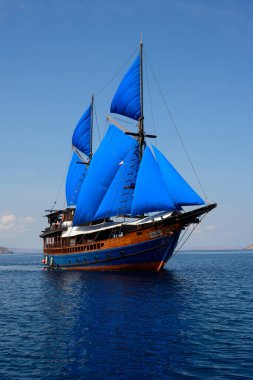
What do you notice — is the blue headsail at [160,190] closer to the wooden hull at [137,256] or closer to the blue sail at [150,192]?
the blue sail at [150,192]

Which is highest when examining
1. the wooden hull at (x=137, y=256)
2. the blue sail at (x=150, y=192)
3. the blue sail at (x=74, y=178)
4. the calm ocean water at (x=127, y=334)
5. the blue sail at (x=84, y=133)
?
the blue sail at (x=84, y=133)

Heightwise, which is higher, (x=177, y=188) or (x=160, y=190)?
(x=177, y=188)

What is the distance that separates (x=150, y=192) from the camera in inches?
1682

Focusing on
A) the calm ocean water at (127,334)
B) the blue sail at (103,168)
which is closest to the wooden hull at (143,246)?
the blue sail at (103,168)

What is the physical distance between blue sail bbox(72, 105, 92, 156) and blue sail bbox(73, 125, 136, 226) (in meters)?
18.0

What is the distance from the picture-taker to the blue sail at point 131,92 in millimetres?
52844

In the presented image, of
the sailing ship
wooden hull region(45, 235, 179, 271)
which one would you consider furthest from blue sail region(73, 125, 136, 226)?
wooden hull region(45, 235, 179, 271)

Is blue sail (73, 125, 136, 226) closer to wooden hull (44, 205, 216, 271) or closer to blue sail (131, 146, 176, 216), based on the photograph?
wooden hull (44, 205, 216, 271)

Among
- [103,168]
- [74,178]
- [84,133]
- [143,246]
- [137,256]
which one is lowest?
[137,256]

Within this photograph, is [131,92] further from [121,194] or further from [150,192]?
[150,192]

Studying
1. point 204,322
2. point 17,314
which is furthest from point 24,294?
point 204,322

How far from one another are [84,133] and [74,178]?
850cm

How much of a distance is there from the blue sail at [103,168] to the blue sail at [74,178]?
612 inches

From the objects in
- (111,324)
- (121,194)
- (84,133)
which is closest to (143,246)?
(121,194)
